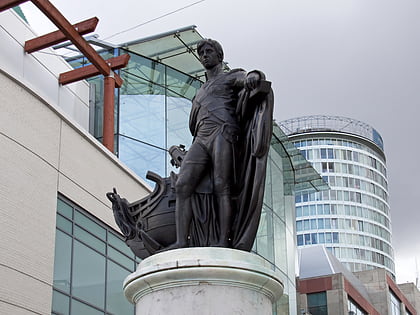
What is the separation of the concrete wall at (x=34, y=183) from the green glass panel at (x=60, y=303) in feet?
1.31

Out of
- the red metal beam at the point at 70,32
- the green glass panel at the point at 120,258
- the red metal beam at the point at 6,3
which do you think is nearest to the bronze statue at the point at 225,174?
the green glass panel at the point at 120,258

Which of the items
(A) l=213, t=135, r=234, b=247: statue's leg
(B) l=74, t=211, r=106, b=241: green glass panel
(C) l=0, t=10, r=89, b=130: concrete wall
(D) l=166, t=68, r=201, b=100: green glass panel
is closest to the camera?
(A) l=213, t=135, r=234, b=247: statue's leg

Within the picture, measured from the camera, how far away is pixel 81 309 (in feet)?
74.8

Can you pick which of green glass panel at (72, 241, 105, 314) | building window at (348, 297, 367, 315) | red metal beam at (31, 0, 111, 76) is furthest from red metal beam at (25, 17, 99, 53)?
building window at (348, 297, 367, 315)

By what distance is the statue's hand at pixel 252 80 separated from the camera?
8664 mm

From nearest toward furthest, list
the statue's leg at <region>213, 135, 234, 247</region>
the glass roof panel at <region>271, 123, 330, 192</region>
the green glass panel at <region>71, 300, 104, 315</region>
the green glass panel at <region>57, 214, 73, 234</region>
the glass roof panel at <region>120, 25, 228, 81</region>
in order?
the statue's leg at <region>213, 135, 234, 247</region> < the green glass panel at <region>71, 300, 104, 315</region> < the green glass panel at <region>57, 214, 73, 234</region> < the glass roof panel at <region>120, 25, 228, 81</region> < the glass roof panel at <region>271, 123, 330, 192</region>

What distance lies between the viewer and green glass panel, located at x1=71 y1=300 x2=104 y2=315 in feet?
73.7

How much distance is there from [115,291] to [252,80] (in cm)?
1689

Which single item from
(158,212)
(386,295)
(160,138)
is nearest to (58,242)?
(160,138)

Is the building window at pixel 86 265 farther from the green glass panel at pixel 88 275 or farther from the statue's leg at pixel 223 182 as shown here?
the statue's leg at pixel 223 182

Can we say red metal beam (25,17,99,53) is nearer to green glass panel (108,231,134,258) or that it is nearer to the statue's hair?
green glass panel (108,231,134,258)

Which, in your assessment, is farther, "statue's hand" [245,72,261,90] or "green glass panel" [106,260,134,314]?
"green glass panel" [106,260,134,314]

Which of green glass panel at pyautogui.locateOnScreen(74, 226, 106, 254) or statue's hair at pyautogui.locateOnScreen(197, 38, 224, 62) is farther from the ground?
green glass panel at pyautogui.locateOnScreen(74, 226, 106, 254)

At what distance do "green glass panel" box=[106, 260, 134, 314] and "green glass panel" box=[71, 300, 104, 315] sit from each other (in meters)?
0.77
